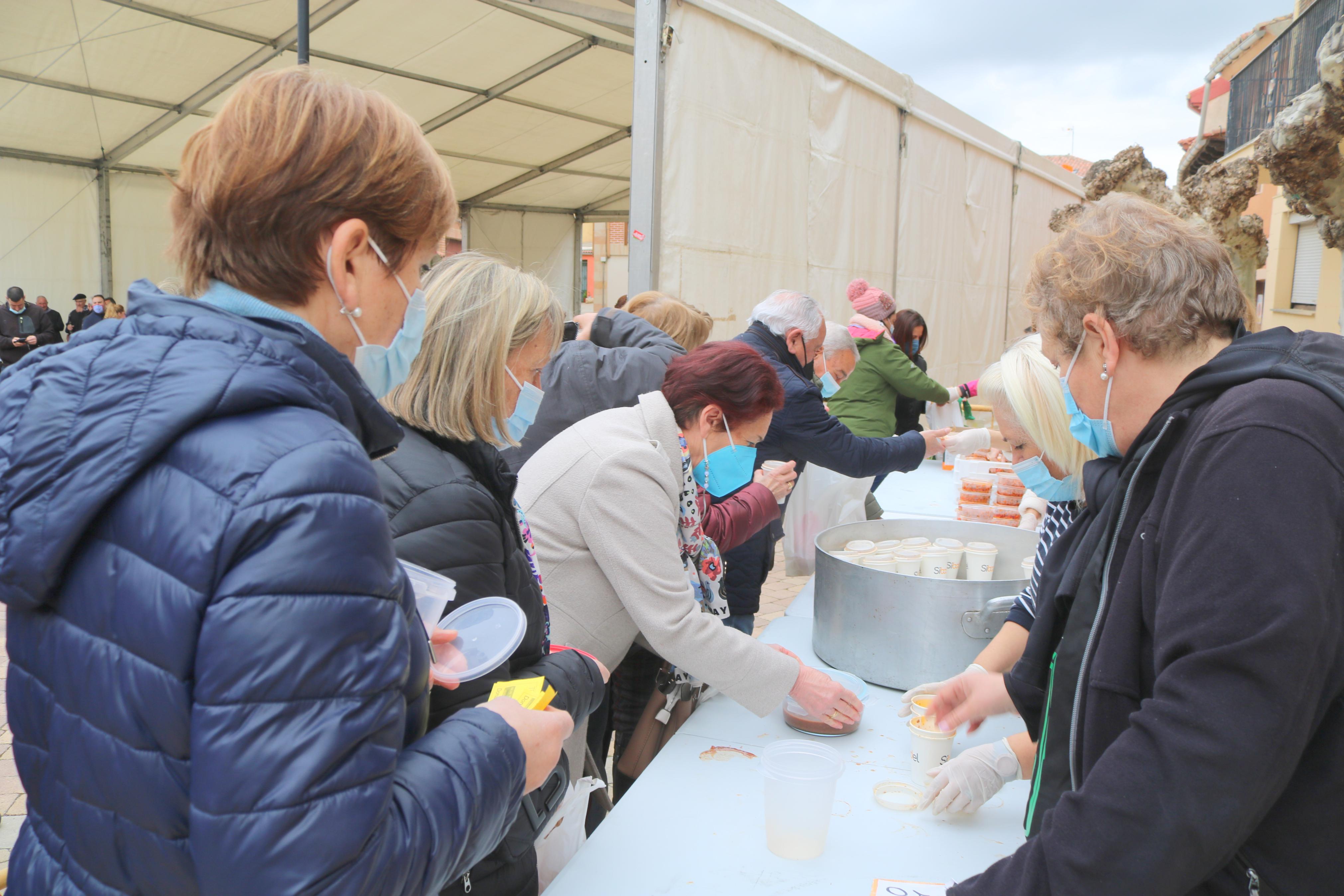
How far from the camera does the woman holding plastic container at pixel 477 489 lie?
122cm

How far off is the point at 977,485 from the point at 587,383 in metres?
1.80

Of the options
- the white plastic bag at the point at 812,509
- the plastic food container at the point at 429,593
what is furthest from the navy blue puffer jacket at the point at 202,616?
the white plastic bag at the point at 812,509

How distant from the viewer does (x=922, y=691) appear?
179cm

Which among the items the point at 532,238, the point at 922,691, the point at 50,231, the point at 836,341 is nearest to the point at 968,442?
the point at 836,341

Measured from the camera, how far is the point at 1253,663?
32.7 inches

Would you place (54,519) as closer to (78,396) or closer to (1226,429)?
(78,396)

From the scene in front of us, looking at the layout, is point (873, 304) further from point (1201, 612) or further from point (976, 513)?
point (1201, 612)

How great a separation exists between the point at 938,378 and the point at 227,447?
856 cm

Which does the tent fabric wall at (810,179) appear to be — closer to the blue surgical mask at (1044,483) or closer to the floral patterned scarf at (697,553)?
the floral patterned scarf at (697,553)

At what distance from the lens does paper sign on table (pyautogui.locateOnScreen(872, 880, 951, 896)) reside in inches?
49.6


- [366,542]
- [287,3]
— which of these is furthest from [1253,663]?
[287,3]

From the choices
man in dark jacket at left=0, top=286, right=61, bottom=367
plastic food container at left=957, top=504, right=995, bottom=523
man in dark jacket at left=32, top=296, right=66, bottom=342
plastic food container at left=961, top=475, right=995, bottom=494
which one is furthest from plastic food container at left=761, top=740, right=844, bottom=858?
man in dark jacket at left=0, top=286, right=61, bottom=367

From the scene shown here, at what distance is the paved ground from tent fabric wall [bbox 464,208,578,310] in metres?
9.11

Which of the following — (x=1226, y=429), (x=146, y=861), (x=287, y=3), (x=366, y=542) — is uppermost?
(x=287, y=3)
